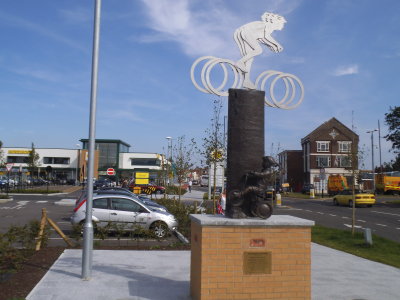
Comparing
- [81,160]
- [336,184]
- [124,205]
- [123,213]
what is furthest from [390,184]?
[81,160]

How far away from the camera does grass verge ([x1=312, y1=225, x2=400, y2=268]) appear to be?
1147cm

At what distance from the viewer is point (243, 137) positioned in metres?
6.79

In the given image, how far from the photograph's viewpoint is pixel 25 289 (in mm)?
6949

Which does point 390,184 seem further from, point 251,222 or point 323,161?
point 251,222

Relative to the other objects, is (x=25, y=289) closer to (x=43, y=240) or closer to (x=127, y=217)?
(x=43, y=240)

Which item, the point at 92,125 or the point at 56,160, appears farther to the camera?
the point at 56,160

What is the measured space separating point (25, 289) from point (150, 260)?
3395mm

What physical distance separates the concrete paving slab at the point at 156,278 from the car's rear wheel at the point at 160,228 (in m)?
2.60

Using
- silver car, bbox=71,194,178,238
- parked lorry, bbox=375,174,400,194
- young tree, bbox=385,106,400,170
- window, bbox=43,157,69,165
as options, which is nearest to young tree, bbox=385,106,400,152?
young tree, bbox=385,106,400,170

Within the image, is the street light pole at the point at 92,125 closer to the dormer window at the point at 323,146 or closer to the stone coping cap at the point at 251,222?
the stone coping cap at the point at 251,222

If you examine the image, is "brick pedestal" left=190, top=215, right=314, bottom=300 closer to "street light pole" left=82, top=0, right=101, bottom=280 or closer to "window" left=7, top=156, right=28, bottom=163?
"street light pole" left=82, top=0, right=101, bottom=280

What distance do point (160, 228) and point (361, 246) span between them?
656 centimetres

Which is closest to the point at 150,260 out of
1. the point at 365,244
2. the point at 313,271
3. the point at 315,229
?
the point at 313,271

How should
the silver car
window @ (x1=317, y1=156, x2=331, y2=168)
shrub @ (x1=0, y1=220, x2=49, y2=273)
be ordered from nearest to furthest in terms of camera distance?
1. shrub @ (x1=0, y1=220, x2=49, y2=273)
2. the silver car
3. window @ (x1=317, y1=156, x2=331, y2=168)
